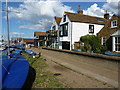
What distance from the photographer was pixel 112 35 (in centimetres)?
1485

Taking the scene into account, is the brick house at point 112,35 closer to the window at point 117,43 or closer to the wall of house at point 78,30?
the window at point 117,43

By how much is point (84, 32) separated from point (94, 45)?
6754mm

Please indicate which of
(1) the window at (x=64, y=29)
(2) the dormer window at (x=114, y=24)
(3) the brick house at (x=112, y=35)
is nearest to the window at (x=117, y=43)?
(3) the brick house at (x=112, y=35)

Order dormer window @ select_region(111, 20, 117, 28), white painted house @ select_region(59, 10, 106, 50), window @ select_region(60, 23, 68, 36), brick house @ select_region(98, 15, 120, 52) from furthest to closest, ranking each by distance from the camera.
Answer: window @ select_region(60, 23, 68, 36), white painted house @ select_region(59, 10, 106, 50), dormer window @ select_region(111, 20, 117, 28), brick house @ select_region(98, 15, 120, 52)

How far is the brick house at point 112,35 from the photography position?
14.7 metres

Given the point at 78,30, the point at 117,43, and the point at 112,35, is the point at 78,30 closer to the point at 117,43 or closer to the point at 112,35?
the point at 112,35

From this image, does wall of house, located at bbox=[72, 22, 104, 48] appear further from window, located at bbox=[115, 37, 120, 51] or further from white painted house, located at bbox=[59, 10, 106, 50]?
window, located at bbox=[115, 37, 120, 51]

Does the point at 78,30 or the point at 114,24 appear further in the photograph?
the point at 78,30

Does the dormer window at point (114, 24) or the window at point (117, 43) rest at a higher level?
the dormer window at point (114, 24)

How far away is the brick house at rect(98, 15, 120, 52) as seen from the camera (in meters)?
14.7

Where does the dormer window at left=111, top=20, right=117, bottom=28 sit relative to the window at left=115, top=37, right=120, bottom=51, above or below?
above

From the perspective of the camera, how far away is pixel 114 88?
5605mm

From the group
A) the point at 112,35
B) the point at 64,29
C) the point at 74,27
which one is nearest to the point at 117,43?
the point at 112,35

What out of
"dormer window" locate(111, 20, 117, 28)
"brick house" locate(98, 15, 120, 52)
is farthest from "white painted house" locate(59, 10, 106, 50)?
"dormer window" locate(111, 20, 117, 28)
